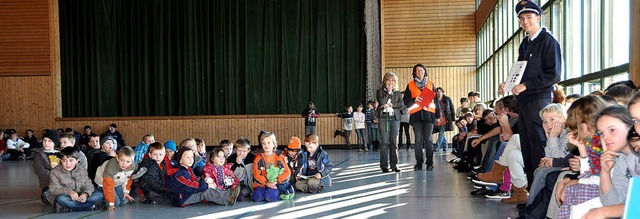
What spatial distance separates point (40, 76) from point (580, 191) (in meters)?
20.7

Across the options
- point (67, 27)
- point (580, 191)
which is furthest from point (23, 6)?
point (580, 191)

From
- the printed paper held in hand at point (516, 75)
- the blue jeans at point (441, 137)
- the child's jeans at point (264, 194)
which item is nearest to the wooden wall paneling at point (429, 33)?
the blue jeans at point (441, 137)

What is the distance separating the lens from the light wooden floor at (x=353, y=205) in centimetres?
625

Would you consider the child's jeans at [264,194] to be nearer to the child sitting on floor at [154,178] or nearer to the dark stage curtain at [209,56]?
the child sitting on floor at [154,178]

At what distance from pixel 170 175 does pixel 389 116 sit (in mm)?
4202

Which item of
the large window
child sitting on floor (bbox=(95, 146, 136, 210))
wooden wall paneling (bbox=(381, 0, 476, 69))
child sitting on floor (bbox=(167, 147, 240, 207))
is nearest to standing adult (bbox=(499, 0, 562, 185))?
the large window

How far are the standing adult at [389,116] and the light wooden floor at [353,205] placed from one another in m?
1.09

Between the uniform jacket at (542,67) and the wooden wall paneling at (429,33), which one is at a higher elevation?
the wooden wall paneling at (429,33)

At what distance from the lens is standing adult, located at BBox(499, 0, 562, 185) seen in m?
5.49

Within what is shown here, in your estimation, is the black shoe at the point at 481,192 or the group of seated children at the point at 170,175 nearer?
the group of seated children at the point at 170,175

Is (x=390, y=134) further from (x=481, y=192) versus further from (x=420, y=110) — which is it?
(x=481, y=192)

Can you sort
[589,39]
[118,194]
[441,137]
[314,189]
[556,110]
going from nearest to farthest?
[556,110], [118,194], [589,39], [314,189], [441,137]

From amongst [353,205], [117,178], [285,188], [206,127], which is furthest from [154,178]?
[206,127]

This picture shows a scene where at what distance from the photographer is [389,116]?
34.3 ft
